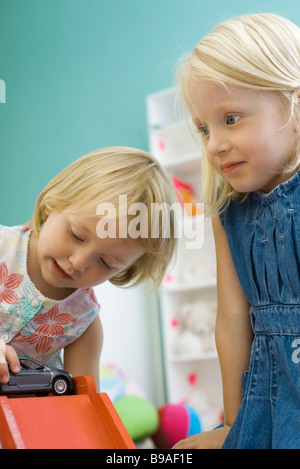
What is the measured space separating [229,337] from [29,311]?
31 centimetres

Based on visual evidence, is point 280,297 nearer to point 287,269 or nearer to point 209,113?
point 287,269

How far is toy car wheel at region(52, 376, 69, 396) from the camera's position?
58 cm

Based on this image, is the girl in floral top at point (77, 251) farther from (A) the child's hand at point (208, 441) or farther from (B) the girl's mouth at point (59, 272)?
(A) the child's hand at point (208, 441)

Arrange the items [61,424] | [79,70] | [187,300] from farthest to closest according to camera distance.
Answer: [187,300] < [79,70] < [61,424]

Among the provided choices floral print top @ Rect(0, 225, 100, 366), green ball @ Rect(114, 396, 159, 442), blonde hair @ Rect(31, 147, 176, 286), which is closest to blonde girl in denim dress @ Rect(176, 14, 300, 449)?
blonde hair @ Rect(31, 147, 176, 286)

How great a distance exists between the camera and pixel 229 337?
0.72 meters

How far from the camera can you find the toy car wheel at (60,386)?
0.58m

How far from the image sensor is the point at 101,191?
0.81m

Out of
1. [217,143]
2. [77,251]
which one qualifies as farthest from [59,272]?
[217,143]

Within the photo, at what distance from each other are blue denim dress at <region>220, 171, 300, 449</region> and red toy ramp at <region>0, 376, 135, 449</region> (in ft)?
0.54

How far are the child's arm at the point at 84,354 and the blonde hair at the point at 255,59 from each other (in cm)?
45

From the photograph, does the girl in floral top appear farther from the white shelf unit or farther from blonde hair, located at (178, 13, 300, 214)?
the white shelf unit

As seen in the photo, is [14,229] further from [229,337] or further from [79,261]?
[229,337]

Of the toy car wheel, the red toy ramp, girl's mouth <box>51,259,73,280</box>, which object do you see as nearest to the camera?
the red toy ramp
